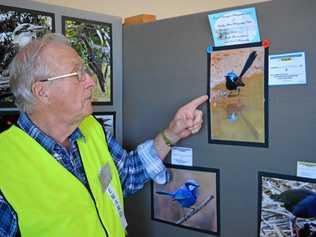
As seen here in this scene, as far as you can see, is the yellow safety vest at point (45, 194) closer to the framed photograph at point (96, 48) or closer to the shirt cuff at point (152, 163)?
the shirt cuff at point (152, 163)

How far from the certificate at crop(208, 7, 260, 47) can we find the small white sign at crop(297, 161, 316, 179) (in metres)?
0.34

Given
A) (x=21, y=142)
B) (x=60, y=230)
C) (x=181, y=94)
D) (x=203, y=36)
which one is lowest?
(x=60, y=230)

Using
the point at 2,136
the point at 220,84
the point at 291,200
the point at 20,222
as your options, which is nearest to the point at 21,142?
the point at 2,136

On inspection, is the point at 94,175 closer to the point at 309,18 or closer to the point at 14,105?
the point at 14,105

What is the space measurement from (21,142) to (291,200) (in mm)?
688

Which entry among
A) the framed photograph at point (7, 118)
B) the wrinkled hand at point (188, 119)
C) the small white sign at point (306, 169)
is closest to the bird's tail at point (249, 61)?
the wrinkled hand at point (188, 119)

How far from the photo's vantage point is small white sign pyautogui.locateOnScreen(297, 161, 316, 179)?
0.92 meters

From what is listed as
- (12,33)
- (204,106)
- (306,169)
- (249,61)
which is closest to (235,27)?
(249,61)

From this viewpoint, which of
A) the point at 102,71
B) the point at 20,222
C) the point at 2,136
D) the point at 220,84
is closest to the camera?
the point at 20,222

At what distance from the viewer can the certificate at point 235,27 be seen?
0.99m

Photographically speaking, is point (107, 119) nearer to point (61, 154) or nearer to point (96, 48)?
point (96, 48)

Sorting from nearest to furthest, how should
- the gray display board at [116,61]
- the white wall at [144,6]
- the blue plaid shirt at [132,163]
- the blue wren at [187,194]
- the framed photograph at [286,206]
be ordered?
the framed photograph at [286,206] → the blue plaid shirt at [132,163] → the blue wren at [187,194] → the gray display board at [116,61] → the white wall at [144,6]

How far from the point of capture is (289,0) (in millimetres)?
936

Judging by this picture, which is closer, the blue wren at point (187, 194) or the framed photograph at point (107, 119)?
the blue wren at point (187, 194)
